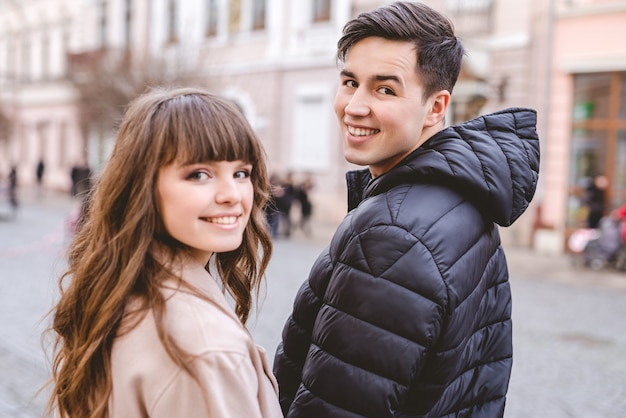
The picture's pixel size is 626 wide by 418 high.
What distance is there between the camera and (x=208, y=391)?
1331 mm

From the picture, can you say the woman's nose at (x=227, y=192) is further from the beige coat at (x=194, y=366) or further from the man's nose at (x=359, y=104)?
the man's nose at (x=359, y=104)

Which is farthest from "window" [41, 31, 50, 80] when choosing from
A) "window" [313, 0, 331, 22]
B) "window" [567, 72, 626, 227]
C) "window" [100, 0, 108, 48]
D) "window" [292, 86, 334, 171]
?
"window" [567, 72, 626, 227]

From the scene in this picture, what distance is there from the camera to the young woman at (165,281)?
136cm

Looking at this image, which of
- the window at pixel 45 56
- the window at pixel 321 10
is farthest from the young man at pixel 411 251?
the window at pixel 45 56

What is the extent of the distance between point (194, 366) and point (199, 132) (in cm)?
50

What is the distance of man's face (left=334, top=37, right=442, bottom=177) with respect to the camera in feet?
5.54

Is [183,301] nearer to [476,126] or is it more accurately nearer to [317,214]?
[476,126]

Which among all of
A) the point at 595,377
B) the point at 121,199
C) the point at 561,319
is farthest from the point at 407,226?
the point at 561,319

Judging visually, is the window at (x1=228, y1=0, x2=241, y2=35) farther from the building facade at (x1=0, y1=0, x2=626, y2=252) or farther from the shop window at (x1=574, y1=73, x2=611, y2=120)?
the shop window at (x1=574, y1=73, x2=611, y2=120)

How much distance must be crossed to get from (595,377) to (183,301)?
209 inches

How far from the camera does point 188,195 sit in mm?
1504

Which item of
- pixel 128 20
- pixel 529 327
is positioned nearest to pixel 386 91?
pixel 529 327

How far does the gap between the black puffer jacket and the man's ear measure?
49mm

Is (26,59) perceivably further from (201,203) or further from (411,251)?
(411,251)
